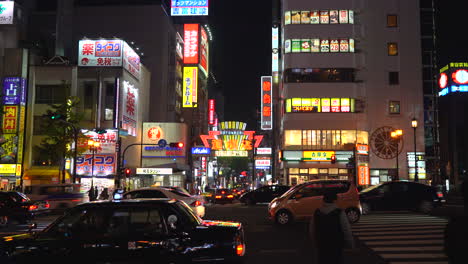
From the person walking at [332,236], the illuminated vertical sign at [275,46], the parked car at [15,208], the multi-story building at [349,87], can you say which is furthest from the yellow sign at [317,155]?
the person walking at [332,236]

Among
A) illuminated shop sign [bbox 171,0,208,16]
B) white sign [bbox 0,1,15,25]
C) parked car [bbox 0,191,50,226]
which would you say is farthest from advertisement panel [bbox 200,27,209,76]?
parked car [bbox 0,191,50,226]

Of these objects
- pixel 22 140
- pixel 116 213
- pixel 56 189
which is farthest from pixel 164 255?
pixel 22 140

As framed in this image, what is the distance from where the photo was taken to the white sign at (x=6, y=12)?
153ft

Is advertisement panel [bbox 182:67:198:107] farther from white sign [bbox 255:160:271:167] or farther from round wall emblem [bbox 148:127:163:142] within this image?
white sign [bbox 255:160:271:167]

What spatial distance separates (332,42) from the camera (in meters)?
53.7

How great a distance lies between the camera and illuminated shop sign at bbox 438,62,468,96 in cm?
8725

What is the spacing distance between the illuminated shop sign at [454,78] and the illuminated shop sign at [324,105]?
4599 cm

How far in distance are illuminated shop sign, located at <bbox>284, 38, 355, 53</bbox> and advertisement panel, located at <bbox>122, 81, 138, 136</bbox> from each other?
1954 centimetres

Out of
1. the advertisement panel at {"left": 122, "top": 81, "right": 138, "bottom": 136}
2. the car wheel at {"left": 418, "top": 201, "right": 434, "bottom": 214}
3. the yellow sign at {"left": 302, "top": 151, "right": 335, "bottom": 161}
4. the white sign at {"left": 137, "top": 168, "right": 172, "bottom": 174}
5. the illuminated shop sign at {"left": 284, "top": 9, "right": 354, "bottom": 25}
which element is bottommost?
the car wheel at {"left": 418, "top": 201, "right": 434, "bottom": 214}

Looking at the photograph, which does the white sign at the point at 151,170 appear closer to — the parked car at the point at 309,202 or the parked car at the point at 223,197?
the parked car at the point at 223,197

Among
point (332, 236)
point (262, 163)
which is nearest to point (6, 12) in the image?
point (262, 163)

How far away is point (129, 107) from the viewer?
4891 cm

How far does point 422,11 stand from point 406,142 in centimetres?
1717

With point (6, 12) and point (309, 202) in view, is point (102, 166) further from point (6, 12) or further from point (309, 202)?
point (309, 202)
